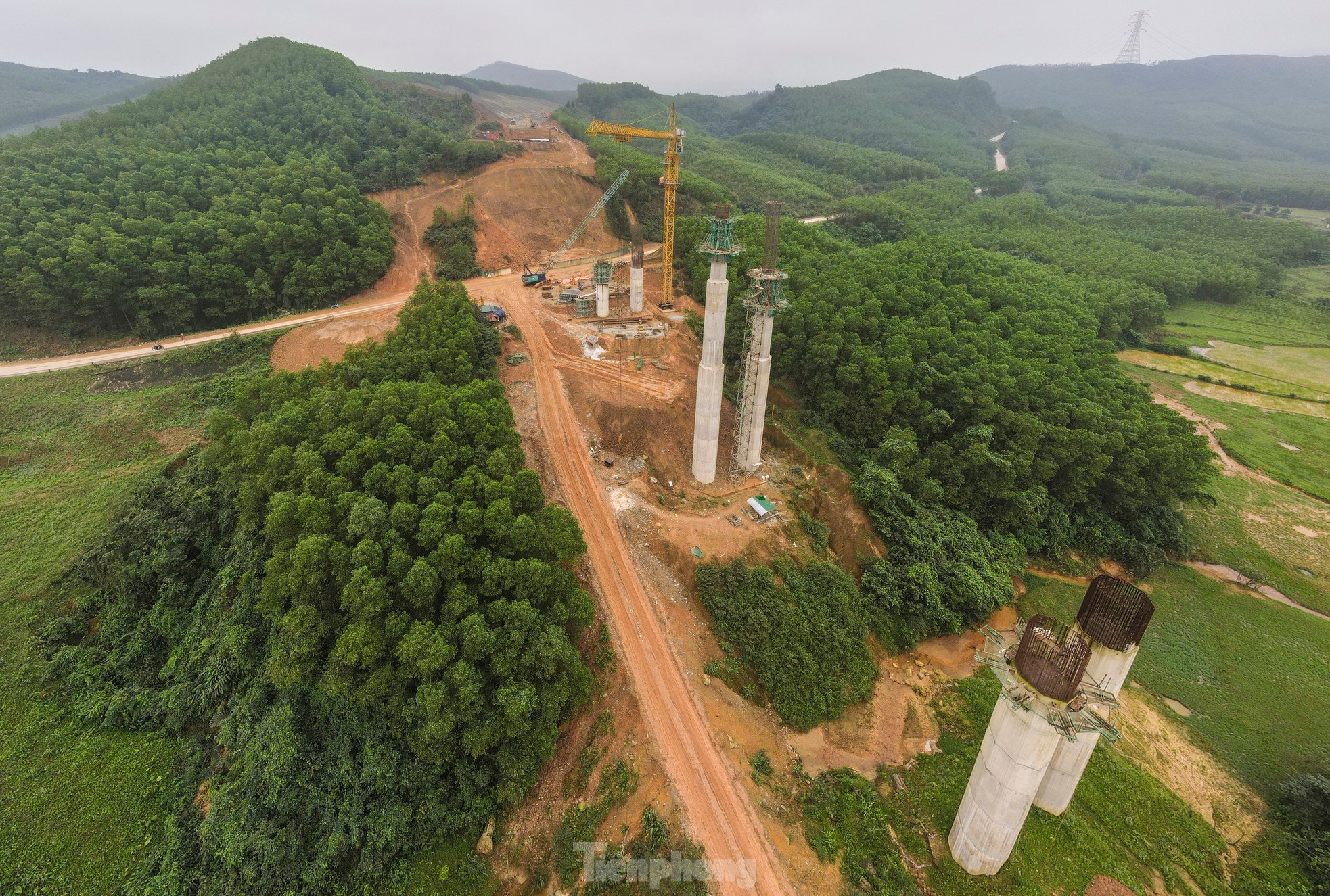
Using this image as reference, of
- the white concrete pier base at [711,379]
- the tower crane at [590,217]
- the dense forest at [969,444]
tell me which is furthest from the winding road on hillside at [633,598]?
the dense forest at [969,444]

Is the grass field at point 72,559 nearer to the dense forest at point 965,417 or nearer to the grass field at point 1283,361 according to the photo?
the dense forest at point 965,417

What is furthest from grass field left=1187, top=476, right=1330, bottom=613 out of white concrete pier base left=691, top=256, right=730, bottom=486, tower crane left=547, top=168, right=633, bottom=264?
tower crane left=547, top=168, right=633, bottom=264

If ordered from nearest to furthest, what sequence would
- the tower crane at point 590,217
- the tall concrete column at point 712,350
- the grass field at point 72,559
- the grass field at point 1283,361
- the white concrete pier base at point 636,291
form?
the grass field at point 72,559
the tall concrete column at point 712,350
the white concrete pier base at point 636,291
the grass field at point 1283,361
the tower crane at point 590,217

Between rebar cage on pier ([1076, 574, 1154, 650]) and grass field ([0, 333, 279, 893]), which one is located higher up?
rebar cage on pier ([1076, 574, 1154, 650])

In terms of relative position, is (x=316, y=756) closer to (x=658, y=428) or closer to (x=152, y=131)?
(x=658, y=428)

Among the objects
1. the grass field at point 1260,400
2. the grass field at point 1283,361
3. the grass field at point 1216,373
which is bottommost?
the grass field at point 1260,400

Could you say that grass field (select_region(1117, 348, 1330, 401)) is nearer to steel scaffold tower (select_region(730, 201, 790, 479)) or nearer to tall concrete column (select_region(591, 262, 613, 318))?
steel scaffold tower (select_region(730, 201, 790, 479))

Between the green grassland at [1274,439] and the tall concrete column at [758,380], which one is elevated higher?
the tall concrete column at [758,380]
